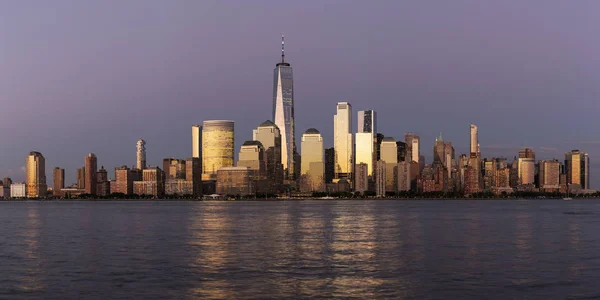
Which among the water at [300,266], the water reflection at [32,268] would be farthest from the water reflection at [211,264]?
the water reflection at [32,268]

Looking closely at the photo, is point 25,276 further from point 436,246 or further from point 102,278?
point 436,246

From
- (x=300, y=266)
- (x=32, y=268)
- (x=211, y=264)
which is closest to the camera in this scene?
(x=32, y=268)

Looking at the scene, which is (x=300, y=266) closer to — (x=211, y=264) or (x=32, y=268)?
(x=211, y=264)

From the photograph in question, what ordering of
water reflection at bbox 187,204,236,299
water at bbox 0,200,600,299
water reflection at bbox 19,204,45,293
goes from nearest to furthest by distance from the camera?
water reflection at bbox 187,204,236,299, water at bbox 0,200,600,299, water reflection at bbox 19,204,45,293

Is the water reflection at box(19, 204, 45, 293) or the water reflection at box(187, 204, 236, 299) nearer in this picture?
the water reflection at box(187, 204, 236, 299)

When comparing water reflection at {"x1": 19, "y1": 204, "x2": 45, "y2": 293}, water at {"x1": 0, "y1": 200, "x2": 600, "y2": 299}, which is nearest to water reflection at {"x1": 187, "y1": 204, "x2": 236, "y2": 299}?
water at {"x1": 0, "y1": 200, "x2": 600, "y2": 299}

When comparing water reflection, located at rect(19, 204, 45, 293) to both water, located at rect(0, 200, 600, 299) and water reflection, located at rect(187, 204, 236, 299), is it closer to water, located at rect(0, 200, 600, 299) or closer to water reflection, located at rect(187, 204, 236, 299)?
water, located at rect(0, 200, 600, 299)

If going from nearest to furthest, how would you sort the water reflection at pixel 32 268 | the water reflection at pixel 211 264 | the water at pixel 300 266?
the water reflection at pixel 211 264, the water at pixel 300 266, the water reflection at pixel 32 268

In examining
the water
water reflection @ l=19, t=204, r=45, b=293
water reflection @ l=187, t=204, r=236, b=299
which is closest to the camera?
water reflection @ l=187, t=204, r=236, b=299

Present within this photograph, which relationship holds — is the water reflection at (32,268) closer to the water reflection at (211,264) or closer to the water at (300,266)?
the water at (300,266)

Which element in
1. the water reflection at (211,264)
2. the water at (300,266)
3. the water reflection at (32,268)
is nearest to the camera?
the water reflection at (211,264)

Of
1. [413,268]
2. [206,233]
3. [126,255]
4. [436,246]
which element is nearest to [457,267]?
[413,268]

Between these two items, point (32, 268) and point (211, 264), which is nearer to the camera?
point (32, 268)

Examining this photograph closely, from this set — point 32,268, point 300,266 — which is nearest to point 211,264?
point 300,266
